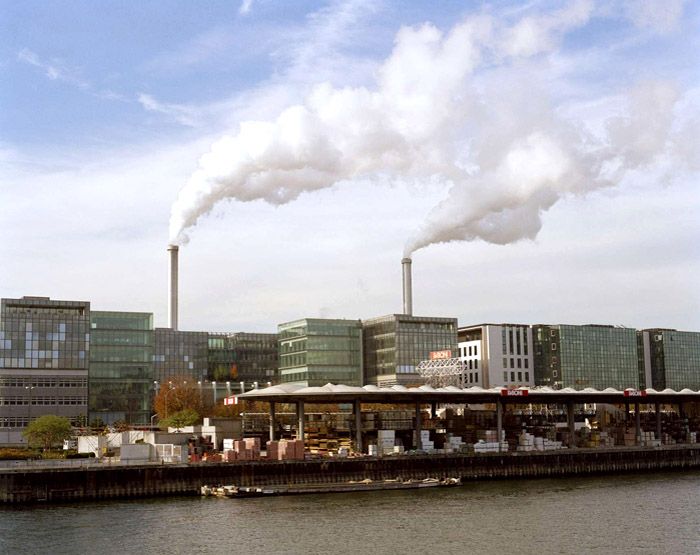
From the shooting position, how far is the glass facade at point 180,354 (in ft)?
615

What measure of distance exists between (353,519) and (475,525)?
30.4 feet

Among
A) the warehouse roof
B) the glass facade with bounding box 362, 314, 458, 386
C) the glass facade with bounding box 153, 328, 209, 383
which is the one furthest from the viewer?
the glass facade with bounding box 362, 314, 458, 386

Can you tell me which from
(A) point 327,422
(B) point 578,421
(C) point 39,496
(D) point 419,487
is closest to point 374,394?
(D) point 419,487

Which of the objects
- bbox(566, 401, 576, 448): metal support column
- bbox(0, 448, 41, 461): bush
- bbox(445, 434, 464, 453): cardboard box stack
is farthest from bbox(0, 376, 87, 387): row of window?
bbox(566, 401, 576, 448): metal support column

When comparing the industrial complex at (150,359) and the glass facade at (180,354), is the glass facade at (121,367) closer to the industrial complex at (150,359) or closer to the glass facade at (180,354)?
the industrial complex at (150,359)

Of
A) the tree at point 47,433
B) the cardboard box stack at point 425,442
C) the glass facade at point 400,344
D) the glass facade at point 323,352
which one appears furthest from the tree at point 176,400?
the cardboard box stack at point 425,442

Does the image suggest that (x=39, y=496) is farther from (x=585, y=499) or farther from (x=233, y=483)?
(x=585, y=499)

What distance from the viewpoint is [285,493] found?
91.4m

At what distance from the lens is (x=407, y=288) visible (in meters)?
187

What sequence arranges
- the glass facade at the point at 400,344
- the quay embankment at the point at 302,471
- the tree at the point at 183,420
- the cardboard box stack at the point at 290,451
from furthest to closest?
the glass facade at the point at 400,344 → the tree at the point at 183,420 → the cardboard box stack at the point at 290,451 → the quay embankment at the point at 302,471

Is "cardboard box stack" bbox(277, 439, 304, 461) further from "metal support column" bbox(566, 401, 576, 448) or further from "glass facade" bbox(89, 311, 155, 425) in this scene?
"glass facade" bbox(89, 311, 155, 425)

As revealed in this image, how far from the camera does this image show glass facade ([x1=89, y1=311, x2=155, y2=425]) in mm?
175125

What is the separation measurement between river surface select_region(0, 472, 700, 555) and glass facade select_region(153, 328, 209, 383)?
10121 centimetres

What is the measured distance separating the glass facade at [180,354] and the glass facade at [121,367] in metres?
4.15
